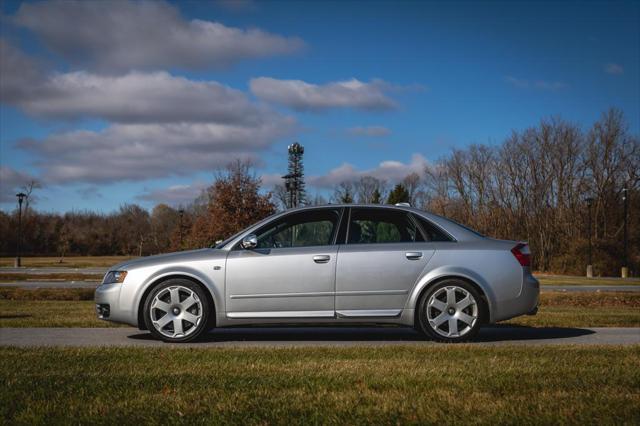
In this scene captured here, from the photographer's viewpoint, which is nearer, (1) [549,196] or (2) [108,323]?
(2) [108,323]

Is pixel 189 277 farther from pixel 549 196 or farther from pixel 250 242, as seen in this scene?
pixel 549 196

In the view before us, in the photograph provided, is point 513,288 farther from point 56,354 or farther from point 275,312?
point 56,354

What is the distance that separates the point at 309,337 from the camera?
8492 mm

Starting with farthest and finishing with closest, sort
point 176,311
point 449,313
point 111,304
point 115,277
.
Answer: point 115,277
point 111,304
point 176,311
point 449,313

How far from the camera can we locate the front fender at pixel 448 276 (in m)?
7.74

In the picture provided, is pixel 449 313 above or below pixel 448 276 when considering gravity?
below

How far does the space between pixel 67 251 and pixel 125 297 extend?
8468cm

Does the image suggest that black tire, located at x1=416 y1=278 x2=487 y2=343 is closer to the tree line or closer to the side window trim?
the side window trim

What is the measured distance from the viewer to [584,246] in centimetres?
4856

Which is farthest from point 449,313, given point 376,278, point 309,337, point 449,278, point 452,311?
point 309,337

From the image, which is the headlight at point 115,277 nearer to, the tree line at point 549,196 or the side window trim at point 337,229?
the side window trim at point 337,229

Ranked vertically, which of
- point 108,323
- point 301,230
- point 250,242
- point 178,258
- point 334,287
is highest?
point 301,230

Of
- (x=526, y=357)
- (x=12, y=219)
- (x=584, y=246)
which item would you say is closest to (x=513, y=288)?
(x=526, y=357)

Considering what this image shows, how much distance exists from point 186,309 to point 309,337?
5.45 ft
